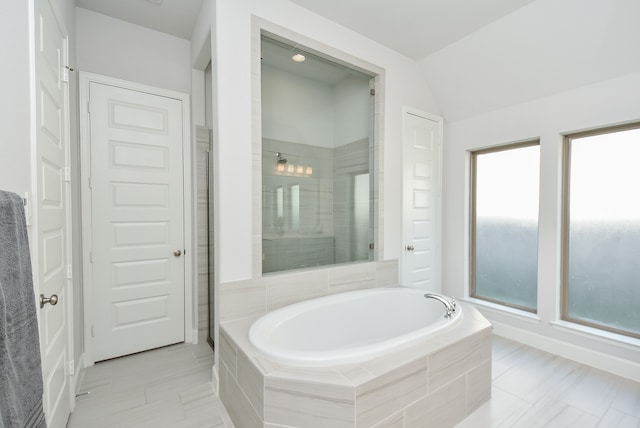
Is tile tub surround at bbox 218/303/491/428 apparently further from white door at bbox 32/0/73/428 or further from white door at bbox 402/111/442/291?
white door at bbox 402/111/442/291

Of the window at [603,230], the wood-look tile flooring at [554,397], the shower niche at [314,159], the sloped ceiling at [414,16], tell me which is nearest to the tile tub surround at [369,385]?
the wood-look tile flooring at [554,397]

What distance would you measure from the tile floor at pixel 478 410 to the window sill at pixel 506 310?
1.07 feet

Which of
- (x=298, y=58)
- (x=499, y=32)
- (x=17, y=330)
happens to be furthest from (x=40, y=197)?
(x=499, y=32)

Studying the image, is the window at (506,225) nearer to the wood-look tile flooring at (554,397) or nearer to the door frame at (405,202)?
the door frame at (405,202)

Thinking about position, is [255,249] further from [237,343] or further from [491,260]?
[491,260]

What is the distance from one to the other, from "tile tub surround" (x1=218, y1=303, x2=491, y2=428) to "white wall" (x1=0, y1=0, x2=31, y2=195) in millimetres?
1275

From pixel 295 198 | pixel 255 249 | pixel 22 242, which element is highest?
pixel 295 198

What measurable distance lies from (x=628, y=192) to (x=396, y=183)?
183cm

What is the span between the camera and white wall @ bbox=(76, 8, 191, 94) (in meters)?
2.32

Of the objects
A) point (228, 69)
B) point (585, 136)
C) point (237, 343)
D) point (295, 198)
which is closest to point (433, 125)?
point (585, 136)

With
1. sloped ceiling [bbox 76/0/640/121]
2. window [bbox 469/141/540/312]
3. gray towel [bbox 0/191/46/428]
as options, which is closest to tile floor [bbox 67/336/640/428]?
window [bbox 469/141/540/312]

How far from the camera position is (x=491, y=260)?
3.15 meters

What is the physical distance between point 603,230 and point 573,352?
3.55ft

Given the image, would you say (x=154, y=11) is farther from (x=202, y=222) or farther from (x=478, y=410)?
(x=478, y=410)
